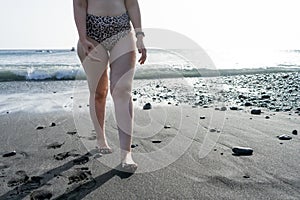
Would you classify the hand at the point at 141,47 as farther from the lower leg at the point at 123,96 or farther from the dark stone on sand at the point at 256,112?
the dark stone on sand at the point at 256,112

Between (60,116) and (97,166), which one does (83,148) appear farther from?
(60,116)

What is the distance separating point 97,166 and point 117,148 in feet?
1.87

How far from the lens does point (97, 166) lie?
3.05 metres

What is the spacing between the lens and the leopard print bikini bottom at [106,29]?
10.1ft

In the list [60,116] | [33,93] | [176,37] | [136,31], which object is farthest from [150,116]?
[33,93]

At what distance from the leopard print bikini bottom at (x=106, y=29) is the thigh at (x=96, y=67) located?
6 centimetres

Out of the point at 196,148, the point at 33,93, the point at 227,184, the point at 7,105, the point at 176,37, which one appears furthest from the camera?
the point at 33,93

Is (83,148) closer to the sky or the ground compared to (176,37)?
closer to the ground

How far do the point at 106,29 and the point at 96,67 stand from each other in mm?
354

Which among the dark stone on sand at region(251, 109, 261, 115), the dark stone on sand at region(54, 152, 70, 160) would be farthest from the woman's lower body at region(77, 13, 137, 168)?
the dark stone on sand at region(251, 109, 261, 115)

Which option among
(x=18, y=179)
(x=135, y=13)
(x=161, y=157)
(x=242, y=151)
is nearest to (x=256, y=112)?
(x=242, y=151)

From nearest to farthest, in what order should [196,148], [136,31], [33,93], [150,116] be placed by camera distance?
[136,31]
[196,148]
[150,116]
[33,93]

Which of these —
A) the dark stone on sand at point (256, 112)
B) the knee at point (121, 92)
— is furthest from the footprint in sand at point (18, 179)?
the dark stone on sand at point (256, 112)

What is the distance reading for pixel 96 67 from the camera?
3213 mm
